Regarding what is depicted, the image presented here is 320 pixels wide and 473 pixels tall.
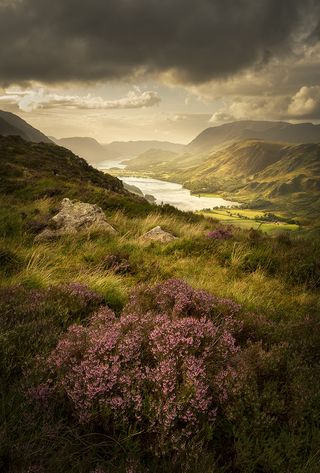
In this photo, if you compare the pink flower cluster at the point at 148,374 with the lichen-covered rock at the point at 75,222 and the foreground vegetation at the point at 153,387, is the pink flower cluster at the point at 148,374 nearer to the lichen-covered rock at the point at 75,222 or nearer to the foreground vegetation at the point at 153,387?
the foreground vegetation at the point at 153,387

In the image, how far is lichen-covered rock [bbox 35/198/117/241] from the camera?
9.48 meters

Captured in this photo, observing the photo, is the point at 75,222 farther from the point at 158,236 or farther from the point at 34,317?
the point at 34,317

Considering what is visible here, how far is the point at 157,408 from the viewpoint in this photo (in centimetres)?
232

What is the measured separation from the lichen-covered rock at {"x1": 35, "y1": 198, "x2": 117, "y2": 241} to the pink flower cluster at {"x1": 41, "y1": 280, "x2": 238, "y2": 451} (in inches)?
251

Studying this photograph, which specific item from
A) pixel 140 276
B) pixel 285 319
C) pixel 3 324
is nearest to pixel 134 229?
pixel 140 276

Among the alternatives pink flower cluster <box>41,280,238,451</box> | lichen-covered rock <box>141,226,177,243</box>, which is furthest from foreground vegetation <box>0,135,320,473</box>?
lichen-covered rock <box>141,226,177,243</box>

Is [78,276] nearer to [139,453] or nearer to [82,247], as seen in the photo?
[82,247]

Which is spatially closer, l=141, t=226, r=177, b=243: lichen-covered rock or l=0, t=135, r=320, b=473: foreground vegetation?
l=0, t=135, r=320, b=473: foreground vegetation

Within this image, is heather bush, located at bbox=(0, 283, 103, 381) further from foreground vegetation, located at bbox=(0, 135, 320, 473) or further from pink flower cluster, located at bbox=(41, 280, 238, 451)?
pink flower cluster, located at bbox=(41, 280, 238, 451)

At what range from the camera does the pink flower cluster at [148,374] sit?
7.64ft

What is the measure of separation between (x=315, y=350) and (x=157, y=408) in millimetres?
1974

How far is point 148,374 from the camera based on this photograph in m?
2.57

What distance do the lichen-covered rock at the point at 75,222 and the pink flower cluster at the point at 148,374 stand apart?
636 cm

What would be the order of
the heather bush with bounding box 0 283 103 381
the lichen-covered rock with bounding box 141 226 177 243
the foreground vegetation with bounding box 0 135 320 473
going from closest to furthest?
the foreground vegetation with bounding box 0 135 320 473 < the heather bush with bounding box 0 283 103 381 < the lichen-covered rock with bounding box 141 226 177 243
